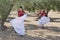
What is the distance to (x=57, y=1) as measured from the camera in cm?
1124

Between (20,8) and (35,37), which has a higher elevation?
(20,8)

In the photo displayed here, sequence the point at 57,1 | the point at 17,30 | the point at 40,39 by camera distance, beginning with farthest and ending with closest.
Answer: the point at 57,1 < the point at 17,30 < the point at 40,39

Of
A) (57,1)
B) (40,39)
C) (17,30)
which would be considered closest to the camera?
(40,39)

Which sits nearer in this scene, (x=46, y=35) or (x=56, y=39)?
(x=56, y=39)

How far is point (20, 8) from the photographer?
9828 millimetres

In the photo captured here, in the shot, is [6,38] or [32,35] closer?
[6,38]

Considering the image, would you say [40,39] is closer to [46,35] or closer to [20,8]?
[46,35]

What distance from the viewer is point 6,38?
30.5 ft

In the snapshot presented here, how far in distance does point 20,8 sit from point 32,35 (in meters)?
1.38

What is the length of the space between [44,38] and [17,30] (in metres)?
1.31

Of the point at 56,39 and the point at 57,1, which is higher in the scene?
the point at 57,1

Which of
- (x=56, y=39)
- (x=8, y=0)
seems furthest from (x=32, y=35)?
(x=8, y=0)

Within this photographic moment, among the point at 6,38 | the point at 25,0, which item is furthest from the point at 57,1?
the point at 6,38

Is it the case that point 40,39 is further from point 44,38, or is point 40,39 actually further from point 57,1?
point 57,1
